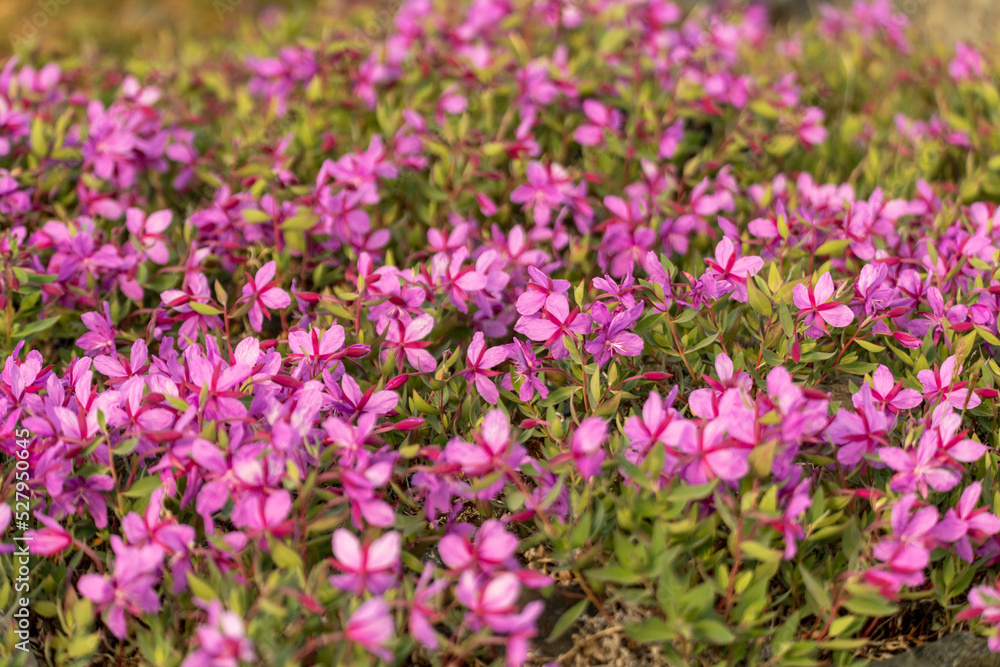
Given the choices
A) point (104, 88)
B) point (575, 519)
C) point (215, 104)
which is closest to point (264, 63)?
point (215, 104)

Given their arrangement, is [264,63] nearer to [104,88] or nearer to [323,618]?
[104,88]

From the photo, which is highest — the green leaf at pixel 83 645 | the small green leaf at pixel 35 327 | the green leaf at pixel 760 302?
the green leaf at pixel 760 302

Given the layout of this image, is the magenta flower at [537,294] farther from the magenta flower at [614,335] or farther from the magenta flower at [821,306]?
the magenta flower at [821,306]

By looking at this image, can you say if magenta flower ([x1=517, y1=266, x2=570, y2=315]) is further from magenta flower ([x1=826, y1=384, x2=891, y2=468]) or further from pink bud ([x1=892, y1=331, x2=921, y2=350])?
pink bud ([x1=892, y1=331, x2=921, y2=350])

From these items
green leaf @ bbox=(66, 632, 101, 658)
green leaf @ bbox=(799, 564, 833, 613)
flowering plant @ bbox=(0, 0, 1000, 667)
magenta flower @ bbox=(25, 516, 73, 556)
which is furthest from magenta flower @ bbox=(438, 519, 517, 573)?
magenta flower @ bbox=(25, 516, 73, 556)

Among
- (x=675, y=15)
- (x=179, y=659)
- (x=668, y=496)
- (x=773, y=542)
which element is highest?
(x=675, y=15)

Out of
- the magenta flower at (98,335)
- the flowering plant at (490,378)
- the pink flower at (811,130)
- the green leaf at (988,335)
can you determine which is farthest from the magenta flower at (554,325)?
the pink flower at (811,130)

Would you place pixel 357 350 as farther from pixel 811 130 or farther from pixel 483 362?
pixel 811 130
